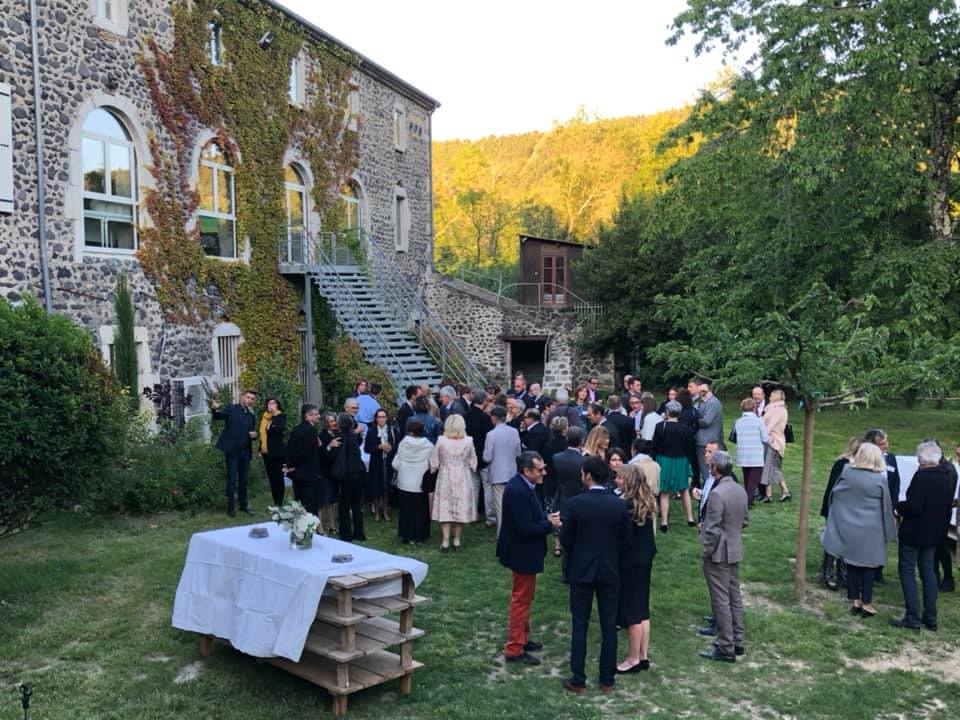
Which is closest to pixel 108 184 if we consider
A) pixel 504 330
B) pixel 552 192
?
pixel 504 330

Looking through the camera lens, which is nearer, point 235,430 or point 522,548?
point 522,548

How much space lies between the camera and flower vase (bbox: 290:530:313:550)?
6.14 metres

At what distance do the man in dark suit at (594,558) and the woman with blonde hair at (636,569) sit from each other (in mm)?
215

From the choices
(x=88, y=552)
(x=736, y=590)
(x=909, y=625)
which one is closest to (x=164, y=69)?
(x=88, y=552)

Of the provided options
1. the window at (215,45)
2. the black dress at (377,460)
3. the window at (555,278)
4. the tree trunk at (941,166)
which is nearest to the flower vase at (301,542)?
the black dress at (377,460)

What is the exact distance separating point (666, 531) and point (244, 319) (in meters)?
10.5

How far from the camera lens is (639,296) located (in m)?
24.7

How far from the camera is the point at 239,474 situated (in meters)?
11.1

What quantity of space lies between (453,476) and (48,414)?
14.3 ft

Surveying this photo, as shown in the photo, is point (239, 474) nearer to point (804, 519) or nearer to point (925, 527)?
point (804, 519)

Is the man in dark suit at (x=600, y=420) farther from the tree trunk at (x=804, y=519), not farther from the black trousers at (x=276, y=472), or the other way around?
the black trousers at (x=276, y=472)

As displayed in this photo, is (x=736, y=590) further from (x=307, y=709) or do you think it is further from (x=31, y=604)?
(x=31, y=604)

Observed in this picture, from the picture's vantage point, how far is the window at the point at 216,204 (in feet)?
52.4

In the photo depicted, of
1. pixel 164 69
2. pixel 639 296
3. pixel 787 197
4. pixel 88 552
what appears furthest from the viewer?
pixel 639 296
